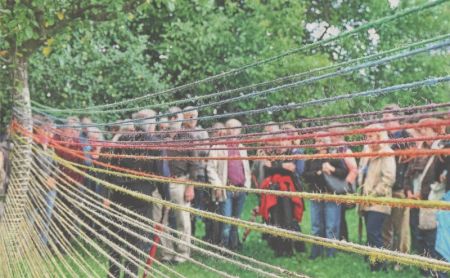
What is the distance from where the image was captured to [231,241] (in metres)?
8.62

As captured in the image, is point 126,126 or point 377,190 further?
point 377,190

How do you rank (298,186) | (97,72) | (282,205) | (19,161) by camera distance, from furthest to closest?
(97,72), (282,205), (298,186), (19,161)

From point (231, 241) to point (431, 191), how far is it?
10.2 feet

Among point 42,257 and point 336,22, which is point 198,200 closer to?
point 42,257

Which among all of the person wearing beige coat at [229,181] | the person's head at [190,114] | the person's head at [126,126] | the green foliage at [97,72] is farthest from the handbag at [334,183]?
the green foliage at [97,72]

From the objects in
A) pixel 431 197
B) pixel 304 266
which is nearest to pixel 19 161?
pixel 431 197

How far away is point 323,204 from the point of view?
7914mm

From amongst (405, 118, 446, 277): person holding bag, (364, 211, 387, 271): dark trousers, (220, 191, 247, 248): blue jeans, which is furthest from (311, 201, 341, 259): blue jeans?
(405, 118, 446, 277): person holding bag

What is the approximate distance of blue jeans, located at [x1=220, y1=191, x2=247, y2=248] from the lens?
8336 millimetres

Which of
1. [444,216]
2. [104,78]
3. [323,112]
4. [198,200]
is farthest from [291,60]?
[444,216]

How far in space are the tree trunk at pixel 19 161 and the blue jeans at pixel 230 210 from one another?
4.03 m

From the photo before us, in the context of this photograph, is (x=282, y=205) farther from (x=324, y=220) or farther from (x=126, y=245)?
(x=126, y=245)

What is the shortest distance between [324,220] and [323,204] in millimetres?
196

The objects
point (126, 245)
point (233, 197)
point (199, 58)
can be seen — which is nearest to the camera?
point (126, 245)
